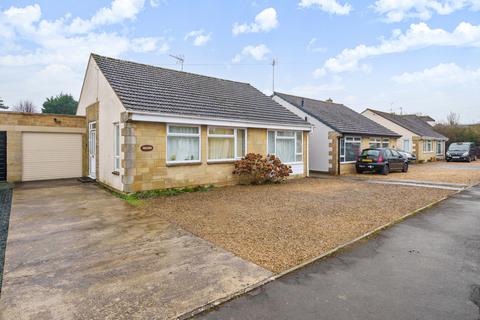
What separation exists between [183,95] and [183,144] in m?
2.88

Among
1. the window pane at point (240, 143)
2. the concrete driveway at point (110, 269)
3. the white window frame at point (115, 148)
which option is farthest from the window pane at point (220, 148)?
the concrete driveway at point (110, 269)

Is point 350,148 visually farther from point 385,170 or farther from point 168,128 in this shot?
point 168,128

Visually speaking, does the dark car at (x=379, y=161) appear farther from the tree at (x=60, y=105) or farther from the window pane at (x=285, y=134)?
the tree at (x=60, y=105)

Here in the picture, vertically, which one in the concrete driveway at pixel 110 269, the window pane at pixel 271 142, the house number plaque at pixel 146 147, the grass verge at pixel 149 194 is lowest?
the concrete driveway at pixel 110 269

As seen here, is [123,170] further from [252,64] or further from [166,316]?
[252,64]

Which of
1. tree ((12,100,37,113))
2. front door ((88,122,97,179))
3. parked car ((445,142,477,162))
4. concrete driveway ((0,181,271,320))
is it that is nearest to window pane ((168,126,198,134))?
concrete driveway ((0,181,271,320))

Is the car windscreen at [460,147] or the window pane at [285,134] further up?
the window pane at [285,134]

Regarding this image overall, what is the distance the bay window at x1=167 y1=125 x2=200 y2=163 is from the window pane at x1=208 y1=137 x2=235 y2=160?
0.71 metres

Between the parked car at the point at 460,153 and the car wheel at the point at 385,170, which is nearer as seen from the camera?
the car wheel at the point at 385,170

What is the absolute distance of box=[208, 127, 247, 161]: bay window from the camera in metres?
12.3

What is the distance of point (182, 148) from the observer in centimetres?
1131

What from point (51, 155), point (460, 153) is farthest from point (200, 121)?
point (460, 153)

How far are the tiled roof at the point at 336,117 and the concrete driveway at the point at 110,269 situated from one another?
15.4 metres

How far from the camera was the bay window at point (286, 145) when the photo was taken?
14992 millimetres
